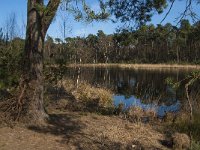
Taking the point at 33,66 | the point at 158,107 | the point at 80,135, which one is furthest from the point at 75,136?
the point at 158,107

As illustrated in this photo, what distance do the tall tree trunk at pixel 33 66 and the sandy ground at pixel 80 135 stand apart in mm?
479

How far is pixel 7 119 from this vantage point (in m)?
9.32

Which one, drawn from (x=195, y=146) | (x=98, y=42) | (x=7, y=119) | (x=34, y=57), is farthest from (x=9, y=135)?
(x=98, y=42)

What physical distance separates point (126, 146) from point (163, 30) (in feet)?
12.6

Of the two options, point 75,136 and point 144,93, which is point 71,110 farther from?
point 144,93

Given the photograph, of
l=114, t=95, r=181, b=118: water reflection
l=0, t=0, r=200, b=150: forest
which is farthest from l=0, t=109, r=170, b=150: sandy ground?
l=114, t=95, r=181, b=118: water reflection

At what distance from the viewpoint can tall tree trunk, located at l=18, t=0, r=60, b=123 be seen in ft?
30.9

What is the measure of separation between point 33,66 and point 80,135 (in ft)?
6.58

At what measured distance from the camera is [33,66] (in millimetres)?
9531

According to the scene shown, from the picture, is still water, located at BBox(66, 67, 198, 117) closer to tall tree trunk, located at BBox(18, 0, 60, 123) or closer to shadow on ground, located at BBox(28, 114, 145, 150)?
shadow on ground, located at BBox(28, 114, 145, 150)

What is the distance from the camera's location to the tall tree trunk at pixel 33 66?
942cm

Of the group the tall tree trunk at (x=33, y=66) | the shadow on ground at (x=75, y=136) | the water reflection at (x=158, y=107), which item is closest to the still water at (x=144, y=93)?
the water reflection at (x=158, y=107)

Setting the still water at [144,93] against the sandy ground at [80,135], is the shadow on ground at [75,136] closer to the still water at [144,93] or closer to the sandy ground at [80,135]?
the sandy ground at [80,135]

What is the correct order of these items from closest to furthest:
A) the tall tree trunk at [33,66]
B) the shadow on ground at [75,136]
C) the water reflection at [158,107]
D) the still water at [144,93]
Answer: the shadow on ground at [75,136], the tall tree trunk at [33,66], the water reflection at [158,107], the still water at [144,93]
